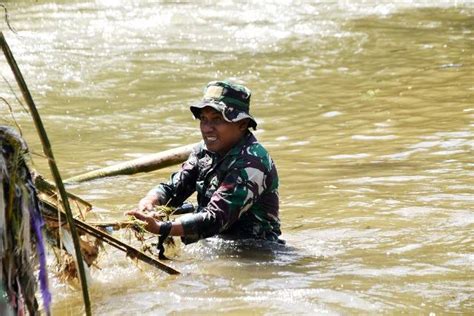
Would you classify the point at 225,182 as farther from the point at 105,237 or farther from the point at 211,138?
the point at 105,237

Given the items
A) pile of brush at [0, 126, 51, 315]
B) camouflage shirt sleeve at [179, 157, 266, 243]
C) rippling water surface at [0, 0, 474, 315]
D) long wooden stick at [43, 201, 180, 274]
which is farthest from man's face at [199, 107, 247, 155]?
pile of brush at [0, 126, 51, 315]

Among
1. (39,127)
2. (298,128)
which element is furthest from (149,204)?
(298,128)

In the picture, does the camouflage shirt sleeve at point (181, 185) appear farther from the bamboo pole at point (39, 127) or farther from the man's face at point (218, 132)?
the bamboo pole at point (39, 127)

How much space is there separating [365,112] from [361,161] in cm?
242

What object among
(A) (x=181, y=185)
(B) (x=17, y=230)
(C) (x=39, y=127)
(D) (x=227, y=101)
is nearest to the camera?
(C) (x=39, y=127)

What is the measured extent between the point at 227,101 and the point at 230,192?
1.95 feet

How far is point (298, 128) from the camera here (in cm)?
1154

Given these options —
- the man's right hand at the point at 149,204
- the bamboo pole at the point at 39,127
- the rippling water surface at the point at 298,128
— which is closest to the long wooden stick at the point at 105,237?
the rippling water surface at the point at 298,128

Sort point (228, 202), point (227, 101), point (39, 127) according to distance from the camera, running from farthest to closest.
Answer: point (227, 101), point (228, 202), point (39, 127)

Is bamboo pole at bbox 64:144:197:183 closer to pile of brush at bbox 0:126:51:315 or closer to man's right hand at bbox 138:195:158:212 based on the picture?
man's right hand at bbox 138:195:158:212

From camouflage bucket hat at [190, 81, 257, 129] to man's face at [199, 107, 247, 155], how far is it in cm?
6

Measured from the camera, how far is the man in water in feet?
20.3

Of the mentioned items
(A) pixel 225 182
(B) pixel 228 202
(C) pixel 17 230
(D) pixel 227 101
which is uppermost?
(D) pixel 227 101

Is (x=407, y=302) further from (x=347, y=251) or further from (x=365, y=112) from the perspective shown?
(x=365, y=112)
